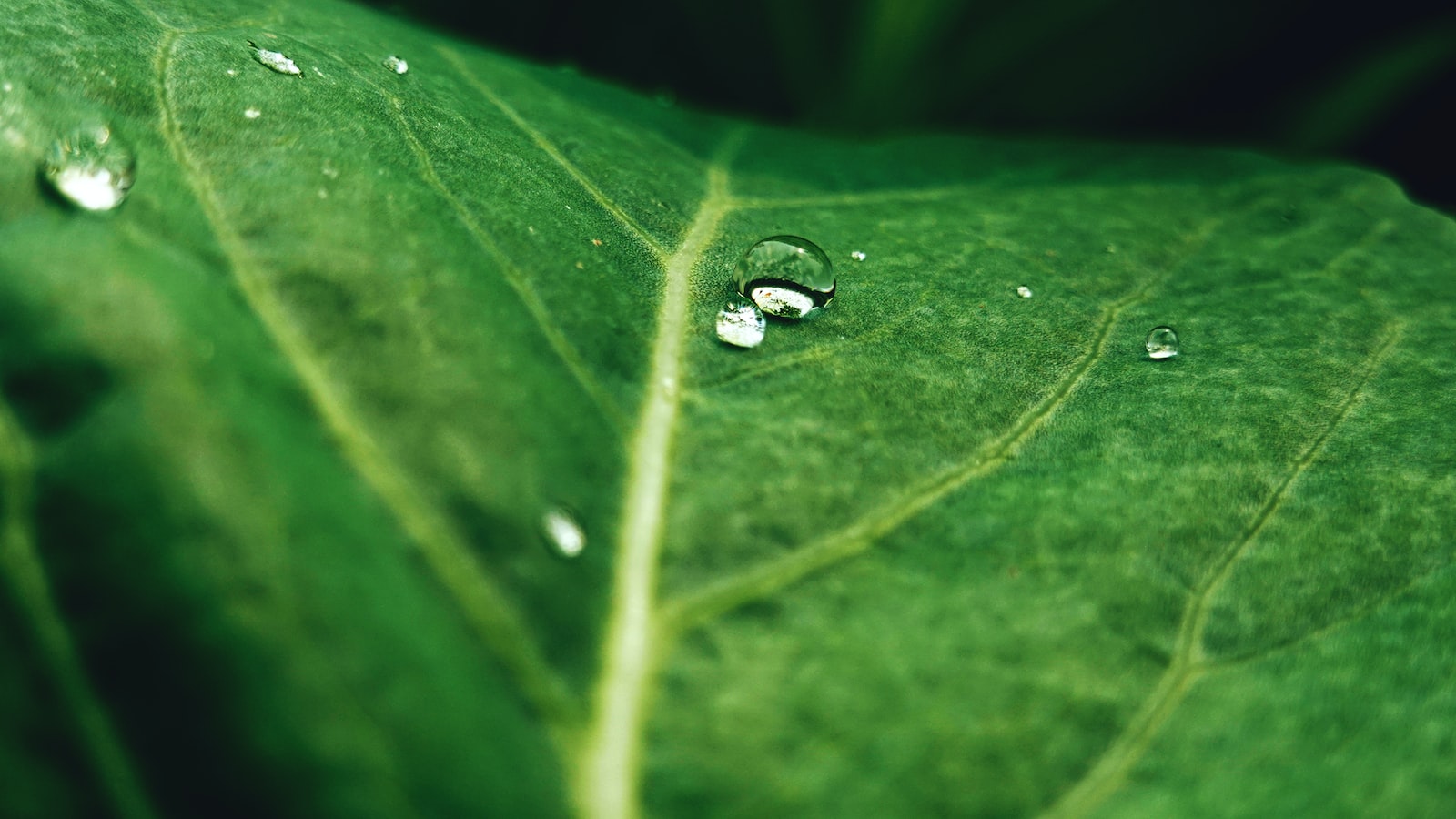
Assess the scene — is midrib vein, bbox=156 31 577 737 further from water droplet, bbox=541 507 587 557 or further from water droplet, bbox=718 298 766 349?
water droplet, bbox=718 298 766 349

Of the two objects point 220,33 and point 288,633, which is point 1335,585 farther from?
point 220,33

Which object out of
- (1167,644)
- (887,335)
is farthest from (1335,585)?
(887,335)

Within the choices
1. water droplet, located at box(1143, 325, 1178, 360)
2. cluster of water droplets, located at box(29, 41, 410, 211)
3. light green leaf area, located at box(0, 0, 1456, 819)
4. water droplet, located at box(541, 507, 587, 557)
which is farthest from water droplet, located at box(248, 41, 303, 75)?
water droplet, located at box(1143, 325, 1178, 360)

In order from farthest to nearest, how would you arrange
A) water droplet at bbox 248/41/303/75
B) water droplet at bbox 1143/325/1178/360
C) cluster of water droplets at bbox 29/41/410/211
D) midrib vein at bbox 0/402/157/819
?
water droplet at bbox 1143/325/1178/360 < water droplet at bbox 248/41/303/75 < cluster of water droplets at bbox 29/41/410/211 < midrib vein at bbox 0/402/157/819

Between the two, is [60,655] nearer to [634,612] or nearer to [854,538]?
[634,612]

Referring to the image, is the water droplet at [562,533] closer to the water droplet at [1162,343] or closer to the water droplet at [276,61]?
the water droplet at [276,61]

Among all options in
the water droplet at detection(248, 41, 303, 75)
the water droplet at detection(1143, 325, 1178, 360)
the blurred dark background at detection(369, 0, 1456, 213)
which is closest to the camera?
the water droplet at detection(248, 41, 303, 75)

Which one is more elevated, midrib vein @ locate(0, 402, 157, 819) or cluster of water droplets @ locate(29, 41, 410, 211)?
cluster of water droplets @ locate(29, 41, 410, 211)

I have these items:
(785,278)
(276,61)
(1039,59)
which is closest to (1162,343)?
(785,278)
